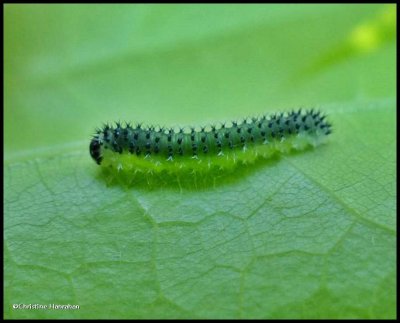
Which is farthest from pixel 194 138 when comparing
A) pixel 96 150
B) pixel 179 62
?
pixel 179 62

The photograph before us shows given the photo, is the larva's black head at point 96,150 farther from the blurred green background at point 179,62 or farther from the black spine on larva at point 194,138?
the blurred green background at point 179,62

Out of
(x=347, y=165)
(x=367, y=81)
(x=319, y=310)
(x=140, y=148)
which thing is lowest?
(x=319, y=310)

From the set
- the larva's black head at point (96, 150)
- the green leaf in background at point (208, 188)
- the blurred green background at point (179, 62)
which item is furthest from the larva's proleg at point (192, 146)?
the blurred green background at point (179, 62)

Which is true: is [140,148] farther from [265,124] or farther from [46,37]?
[46,37]

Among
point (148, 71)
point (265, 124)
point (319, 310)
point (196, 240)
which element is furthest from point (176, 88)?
point (319, 310)

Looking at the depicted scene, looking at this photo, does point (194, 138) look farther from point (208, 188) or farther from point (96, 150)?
point (96, 150)
